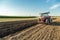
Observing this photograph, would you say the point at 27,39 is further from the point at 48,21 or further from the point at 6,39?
the point at 48,21

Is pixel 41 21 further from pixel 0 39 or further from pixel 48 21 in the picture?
pixel 0 39

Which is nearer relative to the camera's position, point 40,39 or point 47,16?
point 40,39

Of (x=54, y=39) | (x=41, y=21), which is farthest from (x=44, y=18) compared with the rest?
(x=54, y=39)

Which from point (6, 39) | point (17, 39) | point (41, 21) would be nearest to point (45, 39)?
point (17, 39)

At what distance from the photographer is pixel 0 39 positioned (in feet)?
23.8

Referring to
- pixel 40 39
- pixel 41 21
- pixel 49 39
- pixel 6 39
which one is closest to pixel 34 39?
pixel 40 39

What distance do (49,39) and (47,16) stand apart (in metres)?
10.4

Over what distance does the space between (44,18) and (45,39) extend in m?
9.86

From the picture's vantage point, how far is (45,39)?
7.34 m

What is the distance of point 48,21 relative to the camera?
55.8 feet

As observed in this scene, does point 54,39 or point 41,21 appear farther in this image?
point 41,21

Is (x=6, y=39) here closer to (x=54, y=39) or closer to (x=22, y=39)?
(x=22, y=39)

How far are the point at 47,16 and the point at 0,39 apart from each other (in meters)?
11.2

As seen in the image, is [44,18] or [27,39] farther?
[44,18]
